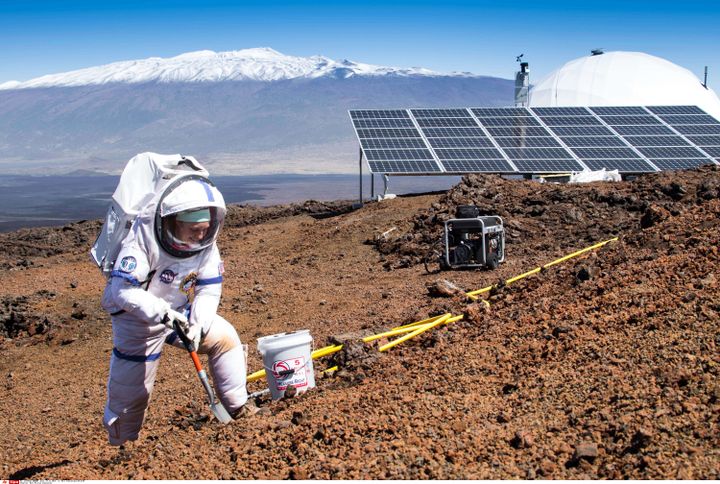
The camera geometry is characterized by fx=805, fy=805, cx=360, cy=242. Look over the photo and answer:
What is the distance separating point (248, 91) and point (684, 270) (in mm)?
174820

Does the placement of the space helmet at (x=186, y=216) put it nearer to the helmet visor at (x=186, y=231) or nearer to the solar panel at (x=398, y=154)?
the helmet visor at (x=186, y=231)

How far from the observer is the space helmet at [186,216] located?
4.76m

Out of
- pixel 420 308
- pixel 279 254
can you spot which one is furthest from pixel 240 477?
pixel 279 254

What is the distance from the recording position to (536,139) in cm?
1902

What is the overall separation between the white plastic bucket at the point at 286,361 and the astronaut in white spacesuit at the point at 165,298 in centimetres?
20

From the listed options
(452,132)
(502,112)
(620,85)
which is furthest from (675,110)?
(620,85)

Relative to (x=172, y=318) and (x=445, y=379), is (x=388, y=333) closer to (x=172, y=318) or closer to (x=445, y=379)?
(x=445, y=379)

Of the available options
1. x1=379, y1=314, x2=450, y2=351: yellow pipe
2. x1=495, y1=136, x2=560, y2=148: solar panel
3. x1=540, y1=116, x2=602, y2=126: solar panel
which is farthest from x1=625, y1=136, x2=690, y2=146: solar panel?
x1=379, y1=314, x2=450, y2=351: yellow pipe

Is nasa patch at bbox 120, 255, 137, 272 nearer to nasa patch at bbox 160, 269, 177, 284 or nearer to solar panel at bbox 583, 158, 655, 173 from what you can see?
nasa patch at bbox 160, 269, 177, 284

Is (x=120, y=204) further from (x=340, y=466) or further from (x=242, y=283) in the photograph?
(x=242, y=283)

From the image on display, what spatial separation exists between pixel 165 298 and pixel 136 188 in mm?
708

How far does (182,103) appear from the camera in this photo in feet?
549

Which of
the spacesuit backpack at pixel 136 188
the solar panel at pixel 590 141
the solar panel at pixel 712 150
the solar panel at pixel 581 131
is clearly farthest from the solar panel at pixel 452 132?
the spacesuit backpack at pixel 136 188

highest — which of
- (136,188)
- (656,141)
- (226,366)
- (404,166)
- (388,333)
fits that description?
(136,188)
